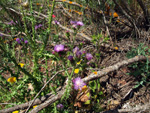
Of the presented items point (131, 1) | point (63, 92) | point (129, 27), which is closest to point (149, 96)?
point (63, 92)

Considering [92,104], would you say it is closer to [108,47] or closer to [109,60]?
[109,60]

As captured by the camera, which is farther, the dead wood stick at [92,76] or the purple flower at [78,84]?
the purple flower at [78,84]

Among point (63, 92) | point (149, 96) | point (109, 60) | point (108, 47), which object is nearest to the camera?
point (63, 92)

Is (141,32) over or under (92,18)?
under

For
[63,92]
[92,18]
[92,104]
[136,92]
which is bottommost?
[92,104]

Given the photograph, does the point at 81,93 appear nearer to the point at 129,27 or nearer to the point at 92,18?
the point at 92,18

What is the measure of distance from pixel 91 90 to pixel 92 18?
4.68 feet

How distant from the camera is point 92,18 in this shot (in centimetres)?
253

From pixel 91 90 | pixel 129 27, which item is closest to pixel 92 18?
pixel 129 27

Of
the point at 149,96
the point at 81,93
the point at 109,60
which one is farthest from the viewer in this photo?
the point at 109,60

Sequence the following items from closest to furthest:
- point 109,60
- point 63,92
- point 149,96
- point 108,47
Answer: point 63,92 → point 149,96 → point 109,60 → point 108,47

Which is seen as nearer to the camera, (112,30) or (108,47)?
(108,47)

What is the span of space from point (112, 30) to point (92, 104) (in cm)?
164

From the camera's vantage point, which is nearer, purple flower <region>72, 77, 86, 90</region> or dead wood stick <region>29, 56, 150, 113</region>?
dead wood stick <region>29, 56, 150, 113</region>
